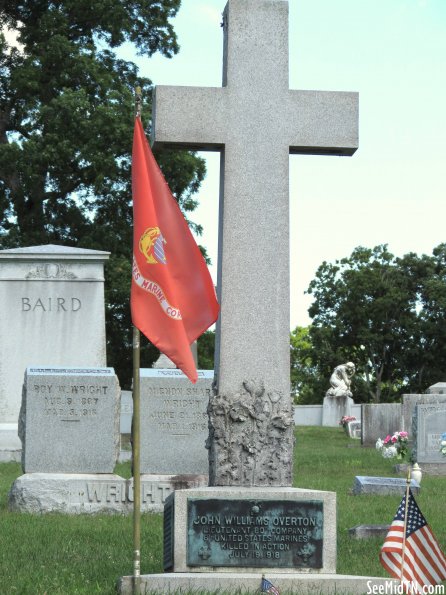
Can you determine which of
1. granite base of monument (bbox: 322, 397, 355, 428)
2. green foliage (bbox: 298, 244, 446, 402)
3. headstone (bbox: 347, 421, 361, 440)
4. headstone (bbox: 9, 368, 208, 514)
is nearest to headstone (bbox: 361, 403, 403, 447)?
headstone (bbox: 347, 421, 361, 440)

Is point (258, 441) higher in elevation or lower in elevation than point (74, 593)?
higher

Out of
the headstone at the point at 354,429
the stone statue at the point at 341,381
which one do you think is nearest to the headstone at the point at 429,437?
the headstone at the point at 354,429

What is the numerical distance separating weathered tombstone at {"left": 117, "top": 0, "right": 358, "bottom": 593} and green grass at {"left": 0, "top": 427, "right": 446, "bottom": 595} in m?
0.78

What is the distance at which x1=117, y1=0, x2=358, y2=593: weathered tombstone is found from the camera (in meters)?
7.84

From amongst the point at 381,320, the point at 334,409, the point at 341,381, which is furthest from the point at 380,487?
the point at 381,320

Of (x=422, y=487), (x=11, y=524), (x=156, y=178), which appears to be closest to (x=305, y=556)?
(x=156, y=178)

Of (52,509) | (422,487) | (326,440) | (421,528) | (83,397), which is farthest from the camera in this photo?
Answer: (326,440)

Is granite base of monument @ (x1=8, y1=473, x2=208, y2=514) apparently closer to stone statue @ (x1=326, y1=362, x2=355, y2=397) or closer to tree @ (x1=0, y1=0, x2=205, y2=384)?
tree @ (x1=0, y1=0, x2=205, y2=384)

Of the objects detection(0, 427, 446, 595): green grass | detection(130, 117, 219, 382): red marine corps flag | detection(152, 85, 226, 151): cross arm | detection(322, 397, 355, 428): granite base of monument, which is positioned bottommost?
detection(0, 427, 446, 595): green grass

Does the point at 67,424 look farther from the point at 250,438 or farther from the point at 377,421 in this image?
the point at 377,421

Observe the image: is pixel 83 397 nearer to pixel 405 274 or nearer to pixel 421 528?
pixel 421 528

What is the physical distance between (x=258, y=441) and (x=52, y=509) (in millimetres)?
5572

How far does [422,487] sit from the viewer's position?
15.8 m

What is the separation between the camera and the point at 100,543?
10078mm
